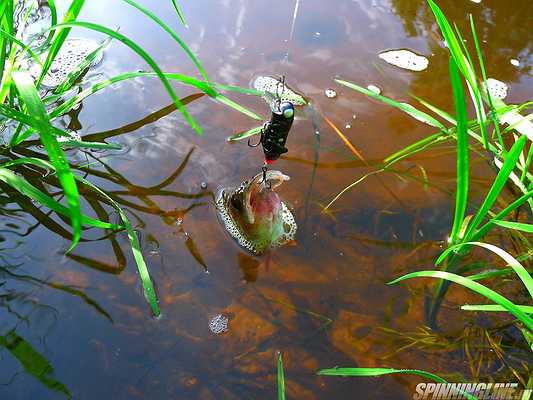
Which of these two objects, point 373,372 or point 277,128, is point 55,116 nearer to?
point 277,128

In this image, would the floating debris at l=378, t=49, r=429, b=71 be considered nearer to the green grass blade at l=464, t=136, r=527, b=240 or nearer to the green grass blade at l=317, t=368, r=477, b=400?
the green grass blade at l=464, t=136, r=527, b=240

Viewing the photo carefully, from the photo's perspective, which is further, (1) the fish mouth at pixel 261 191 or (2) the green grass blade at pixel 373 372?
(1) the fish mouth at pixel 261 191

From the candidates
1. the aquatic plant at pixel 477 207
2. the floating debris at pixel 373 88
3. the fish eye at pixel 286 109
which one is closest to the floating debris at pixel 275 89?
the floating debris at pixel 373 88

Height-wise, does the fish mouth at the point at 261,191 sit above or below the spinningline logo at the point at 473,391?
above

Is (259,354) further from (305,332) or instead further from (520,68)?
(520,68)

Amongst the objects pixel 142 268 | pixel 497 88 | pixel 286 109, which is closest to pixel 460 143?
pixel 286 109

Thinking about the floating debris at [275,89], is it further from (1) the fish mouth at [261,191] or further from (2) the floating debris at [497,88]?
(2) the floating debris at [497,88]
